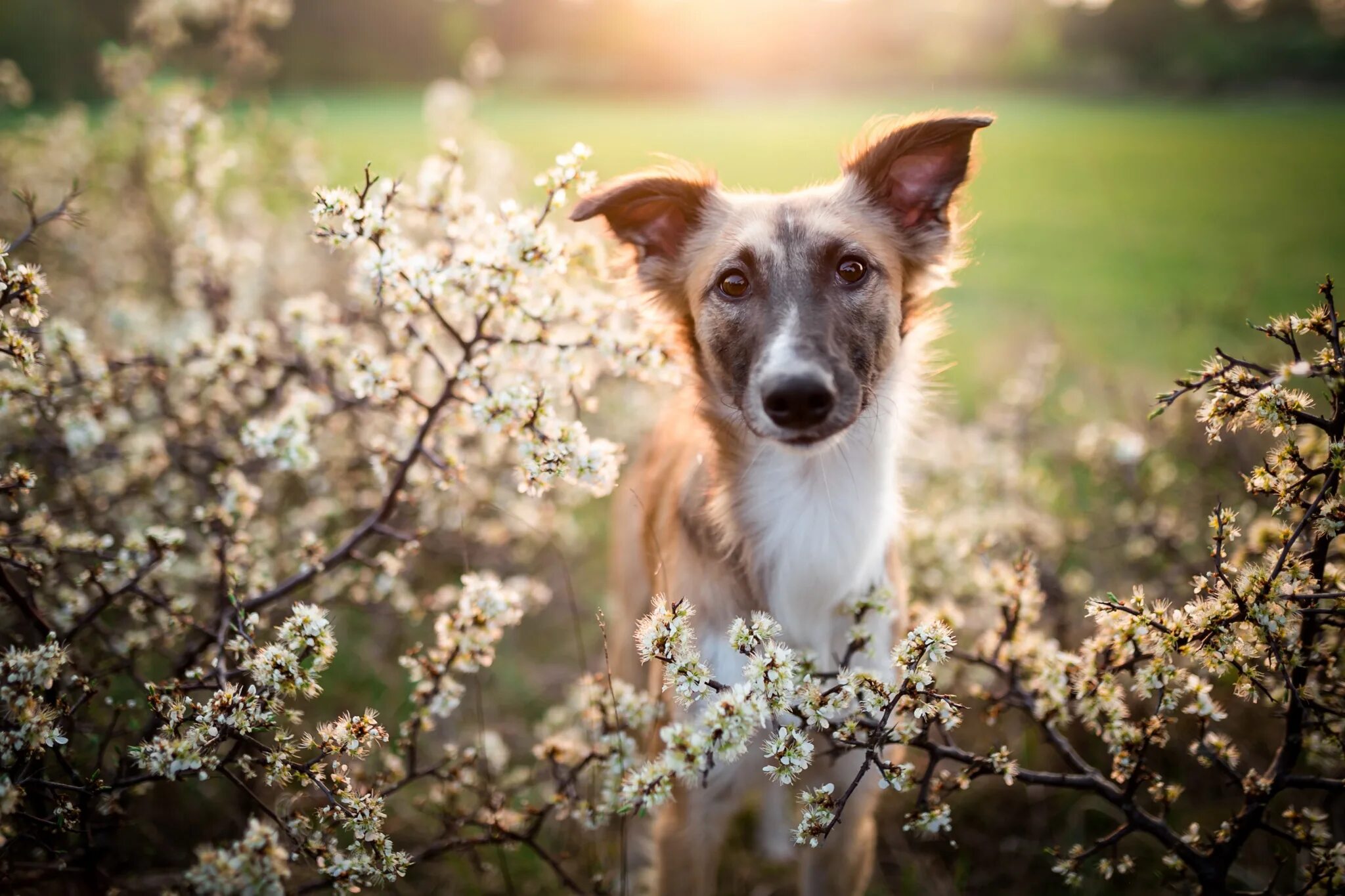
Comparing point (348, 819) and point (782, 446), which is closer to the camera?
point (348, 819)

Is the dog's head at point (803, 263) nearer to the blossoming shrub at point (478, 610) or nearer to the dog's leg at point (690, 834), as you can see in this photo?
the blossoming shrub at point (478, 610)

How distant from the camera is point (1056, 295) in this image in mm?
12742

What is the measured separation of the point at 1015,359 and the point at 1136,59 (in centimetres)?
1558

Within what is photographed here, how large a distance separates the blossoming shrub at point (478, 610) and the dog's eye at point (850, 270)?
0.81 metres

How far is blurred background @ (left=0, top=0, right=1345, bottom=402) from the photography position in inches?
390

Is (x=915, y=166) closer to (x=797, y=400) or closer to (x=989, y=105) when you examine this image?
(x=797, y=400)

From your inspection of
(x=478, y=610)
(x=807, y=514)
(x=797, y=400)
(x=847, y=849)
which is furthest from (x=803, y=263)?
(x=847, y=849)

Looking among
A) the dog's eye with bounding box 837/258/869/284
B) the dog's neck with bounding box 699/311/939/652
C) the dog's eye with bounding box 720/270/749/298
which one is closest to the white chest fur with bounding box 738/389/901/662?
the dog's neck with bounding box 699/311/939/652

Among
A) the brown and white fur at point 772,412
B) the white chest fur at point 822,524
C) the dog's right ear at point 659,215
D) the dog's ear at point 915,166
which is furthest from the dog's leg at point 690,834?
the dog's ear at point 915,166

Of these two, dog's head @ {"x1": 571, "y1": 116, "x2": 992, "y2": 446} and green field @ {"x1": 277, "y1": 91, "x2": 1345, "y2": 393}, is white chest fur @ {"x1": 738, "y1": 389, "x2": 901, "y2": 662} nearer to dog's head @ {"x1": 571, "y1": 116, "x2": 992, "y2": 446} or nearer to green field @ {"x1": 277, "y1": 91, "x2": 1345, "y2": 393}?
dog's head @ {"x1": 571, "y1": 116, "x2": 992, "y2": 446}

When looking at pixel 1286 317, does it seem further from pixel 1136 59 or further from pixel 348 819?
pixel 1136 59

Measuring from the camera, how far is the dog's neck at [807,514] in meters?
3.26

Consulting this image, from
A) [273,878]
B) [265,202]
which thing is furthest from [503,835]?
[265,202]

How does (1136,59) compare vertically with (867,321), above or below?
above
